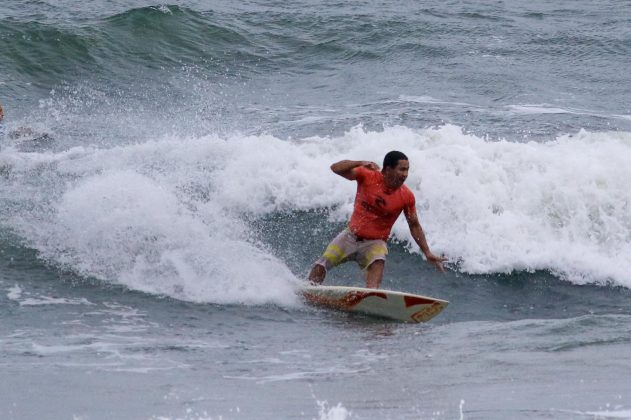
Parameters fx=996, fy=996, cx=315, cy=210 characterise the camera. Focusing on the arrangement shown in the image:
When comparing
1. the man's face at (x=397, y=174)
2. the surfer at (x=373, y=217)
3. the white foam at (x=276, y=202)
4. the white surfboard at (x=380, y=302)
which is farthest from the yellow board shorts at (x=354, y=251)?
the man's face at (x=397, y=174)

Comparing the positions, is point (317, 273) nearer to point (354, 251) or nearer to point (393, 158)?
point (354, 251)

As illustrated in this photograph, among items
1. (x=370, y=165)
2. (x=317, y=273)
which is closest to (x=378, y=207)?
(x=370, y=165)

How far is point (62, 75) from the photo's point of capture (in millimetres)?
19312

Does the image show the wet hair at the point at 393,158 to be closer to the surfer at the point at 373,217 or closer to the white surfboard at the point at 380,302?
the surfer at the point at 373,217

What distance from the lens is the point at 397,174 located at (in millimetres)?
8867

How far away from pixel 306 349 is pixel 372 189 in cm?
220

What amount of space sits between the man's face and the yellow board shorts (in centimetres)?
65

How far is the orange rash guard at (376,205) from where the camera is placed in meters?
9.13

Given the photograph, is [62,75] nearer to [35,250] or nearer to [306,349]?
[35,250]

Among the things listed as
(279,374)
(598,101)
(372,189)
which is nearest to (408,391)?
(279,374)

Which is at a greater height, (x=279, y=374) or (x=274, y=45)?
(x=274, y=45)

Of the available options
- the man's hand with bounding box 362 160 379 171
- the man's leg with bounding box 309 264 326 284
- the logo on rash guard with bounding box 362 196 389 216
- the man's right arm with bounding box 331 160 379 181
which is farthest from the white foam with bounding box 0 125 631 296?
the man's hand with bounding box 362 160 379 171

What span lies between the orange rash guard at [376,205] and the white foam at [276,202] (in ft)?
3.13

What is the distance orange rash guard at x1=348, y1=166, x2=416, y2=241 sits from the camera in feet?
30.0
